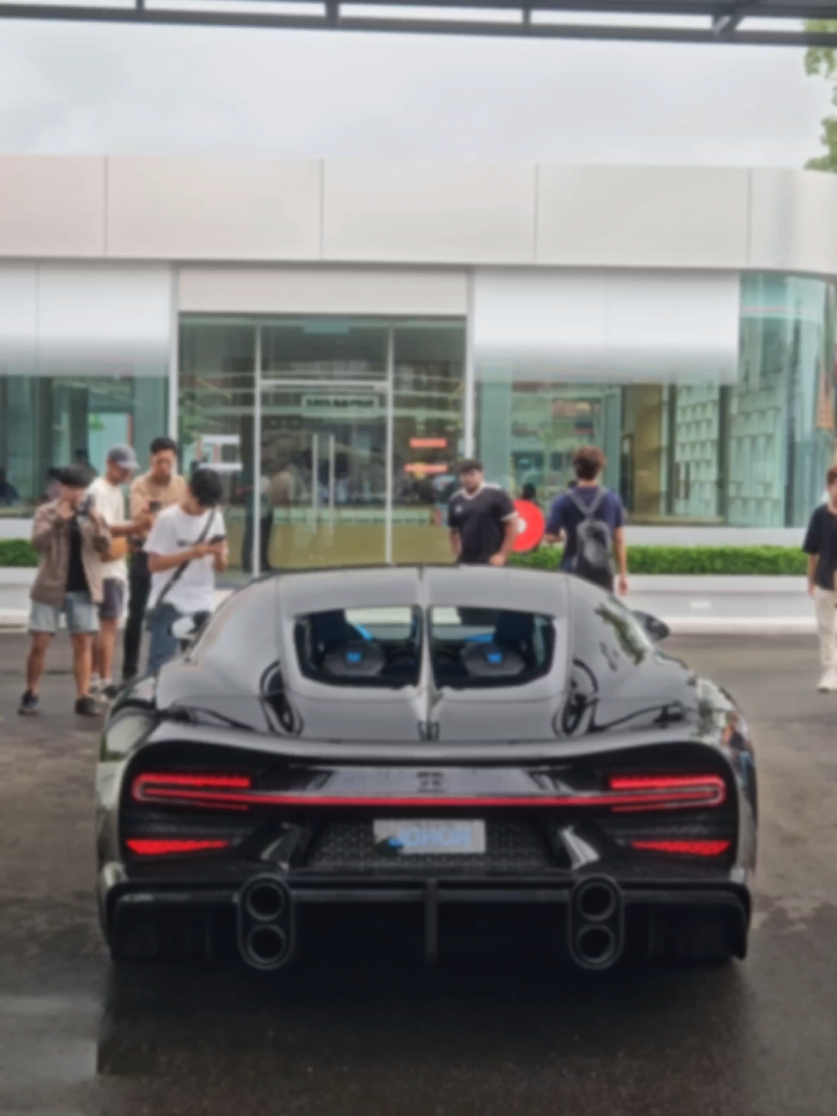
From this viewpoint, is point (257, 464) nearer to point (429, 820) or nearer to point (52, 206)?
point (52, 206)

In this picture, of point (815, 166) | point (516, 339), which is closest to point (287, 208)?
point (516, 339)

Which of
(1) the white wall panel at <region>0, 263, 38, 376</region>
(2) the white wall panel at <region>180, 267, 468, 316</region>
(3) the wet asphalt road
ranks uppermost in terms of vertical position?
(2) the white wall panel at <region>180, 267, 468, 316</region>

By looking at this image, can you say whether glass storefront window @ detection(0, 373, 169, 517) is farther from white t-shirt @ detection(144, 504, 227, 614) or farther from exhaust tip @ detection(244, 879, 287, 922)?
exhaust tip @ detection(244, 879, 287, 922)

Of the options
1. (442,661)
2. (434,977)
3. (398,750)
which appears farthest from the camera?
(442,661)

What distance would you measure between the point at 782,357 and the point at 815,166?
1891 centimetres

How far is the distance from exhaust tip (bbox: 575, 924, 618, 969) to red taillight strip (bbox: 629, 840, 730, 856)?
0.90ft

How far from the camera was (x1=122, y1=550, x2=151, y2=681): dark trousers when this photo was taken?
463 inches

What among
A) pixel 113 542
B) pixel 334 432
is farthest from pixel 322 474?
pixel 113 542

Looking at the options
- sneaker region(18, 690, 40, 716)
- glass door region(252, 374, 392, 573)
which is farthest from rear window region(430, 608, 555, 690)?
glass door region(252, 374, 392, 573)

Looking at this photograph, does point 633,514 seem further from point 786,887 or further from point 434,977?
point 434,977

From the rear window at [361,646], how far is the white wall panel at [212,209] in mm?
16223

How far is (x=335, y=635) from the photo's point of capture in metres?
5.70

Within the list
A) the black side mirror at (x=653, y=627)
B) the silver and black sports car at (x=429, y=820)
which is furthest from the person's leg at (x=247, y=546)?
the silver and black sports car at (x=429, y=820)

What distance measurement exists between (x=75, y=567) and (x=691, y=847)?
23.7 ft
